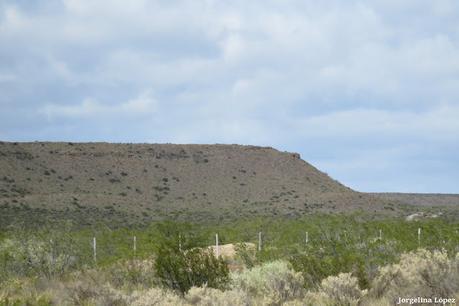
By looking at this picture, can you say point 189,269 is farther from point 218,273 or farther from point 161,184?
point 161,184

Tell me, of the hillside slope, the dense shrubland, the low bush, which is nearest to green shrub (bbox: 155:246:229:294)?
the dense shrubland

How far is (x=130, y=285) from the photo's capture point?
670 inches

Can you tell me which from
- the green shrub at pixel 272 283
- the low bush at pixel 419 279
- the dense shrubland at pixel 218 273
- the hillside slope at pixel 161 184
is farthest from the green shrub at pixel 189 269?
the hillside slope at pixel 161 184

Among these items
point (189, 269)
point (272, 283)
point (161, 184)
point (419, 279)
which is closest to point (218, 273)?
point (189, 269)

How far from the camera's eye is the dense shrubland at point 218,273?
12.6m

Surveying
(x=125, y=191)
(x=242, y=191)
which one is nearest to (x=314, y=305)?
(x=125, y=191)

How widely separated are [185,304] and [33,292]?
17.0 ft

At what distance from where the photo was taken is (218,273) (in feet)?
51.9

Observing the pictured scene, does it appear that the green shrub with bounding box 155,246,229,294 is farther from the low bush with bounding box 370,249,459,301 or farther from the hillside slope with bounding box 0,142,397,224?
the hillside slope with bounding box 0,142,397,224

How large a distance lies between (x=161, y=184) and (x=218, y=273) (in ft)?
222

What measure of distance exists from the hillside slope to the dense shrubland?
39.6 metres

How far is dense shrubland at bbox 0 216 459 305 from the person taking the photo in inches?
497

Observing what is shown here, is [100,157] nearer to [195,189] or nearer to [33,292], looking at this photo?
[195,189]

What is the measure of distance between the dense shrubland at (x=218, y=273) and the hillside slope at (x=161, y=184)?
3957 cm
